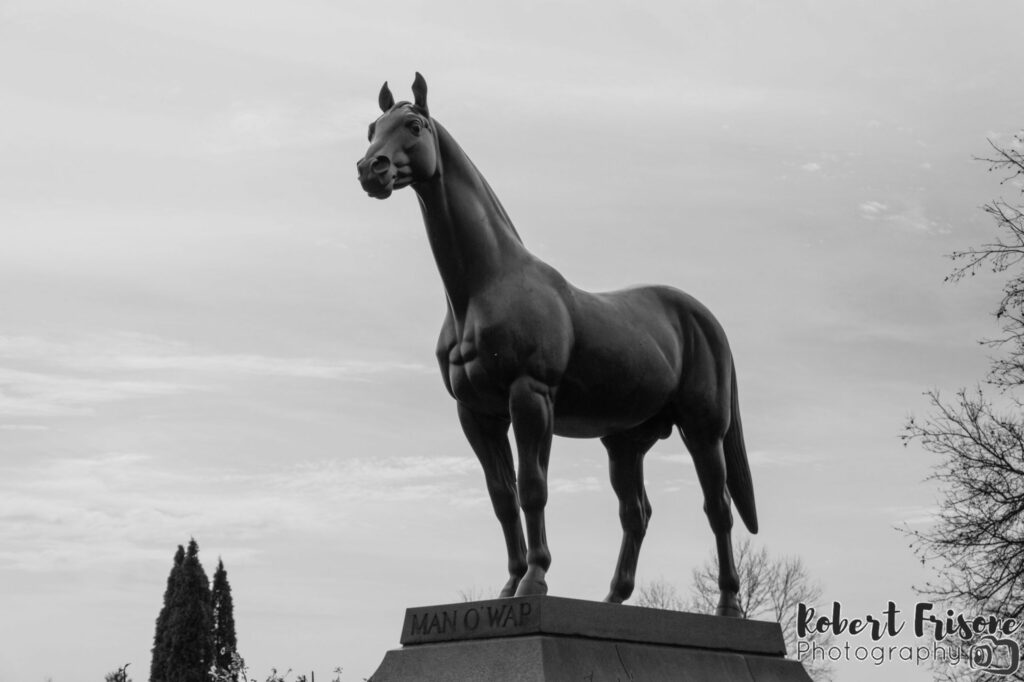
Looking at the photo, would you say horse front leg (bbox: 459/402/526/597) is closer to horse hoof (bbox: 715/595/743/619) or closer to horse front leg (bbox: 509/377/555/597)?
horse front leg (bbox: 509/377/555/597)

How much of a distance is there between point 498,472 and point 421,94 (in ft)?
7.93

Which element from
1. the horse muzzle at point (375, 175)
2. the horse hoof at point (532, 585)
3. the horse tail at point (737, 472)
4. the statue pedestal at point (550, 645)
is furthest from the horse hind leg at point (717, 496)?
the horse muzzle at point (375, 175)

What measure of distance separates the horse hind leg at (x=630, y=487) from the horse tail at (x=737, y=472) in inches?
28.1

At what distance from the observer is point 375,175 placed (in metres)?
7.46

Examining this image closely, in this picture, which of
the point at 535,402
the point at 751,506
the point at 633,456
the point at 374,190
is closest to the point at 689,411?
the point at 633,456

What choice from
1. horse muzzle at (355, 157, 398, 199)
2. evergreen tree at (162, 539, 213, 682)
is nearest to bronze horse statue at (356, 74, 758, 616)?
horse muzzle at (355, 157, 398, 199)

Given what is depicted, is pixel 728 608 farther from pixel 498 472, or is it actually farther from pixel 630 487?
pixel 498 472

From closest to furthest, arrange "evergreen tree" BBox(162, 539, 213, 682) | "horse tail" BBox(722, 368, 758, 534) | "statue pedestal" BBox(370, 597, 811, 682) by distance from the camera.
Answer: "statue pedestal" BBox(370, 597, 811, 682) < "horse tail" BBox(722, 368, 758, 534) < "evergreen tree" BBox(162, 539, 213, 682)

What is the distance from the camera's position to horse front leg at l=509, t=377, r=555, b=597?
301 inches

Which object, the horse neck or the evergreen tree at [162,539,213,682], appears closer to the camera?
the horse neck

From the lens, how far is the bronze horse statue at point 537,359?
7676 mm

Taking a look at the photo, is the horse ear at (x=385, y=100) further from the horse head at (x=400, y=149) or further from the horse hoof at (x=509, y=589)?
the horse hoof at (x=509, y=589)

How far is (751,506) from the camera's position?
956 centimetres

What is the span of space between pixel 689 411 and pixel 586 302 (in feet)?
4.16
